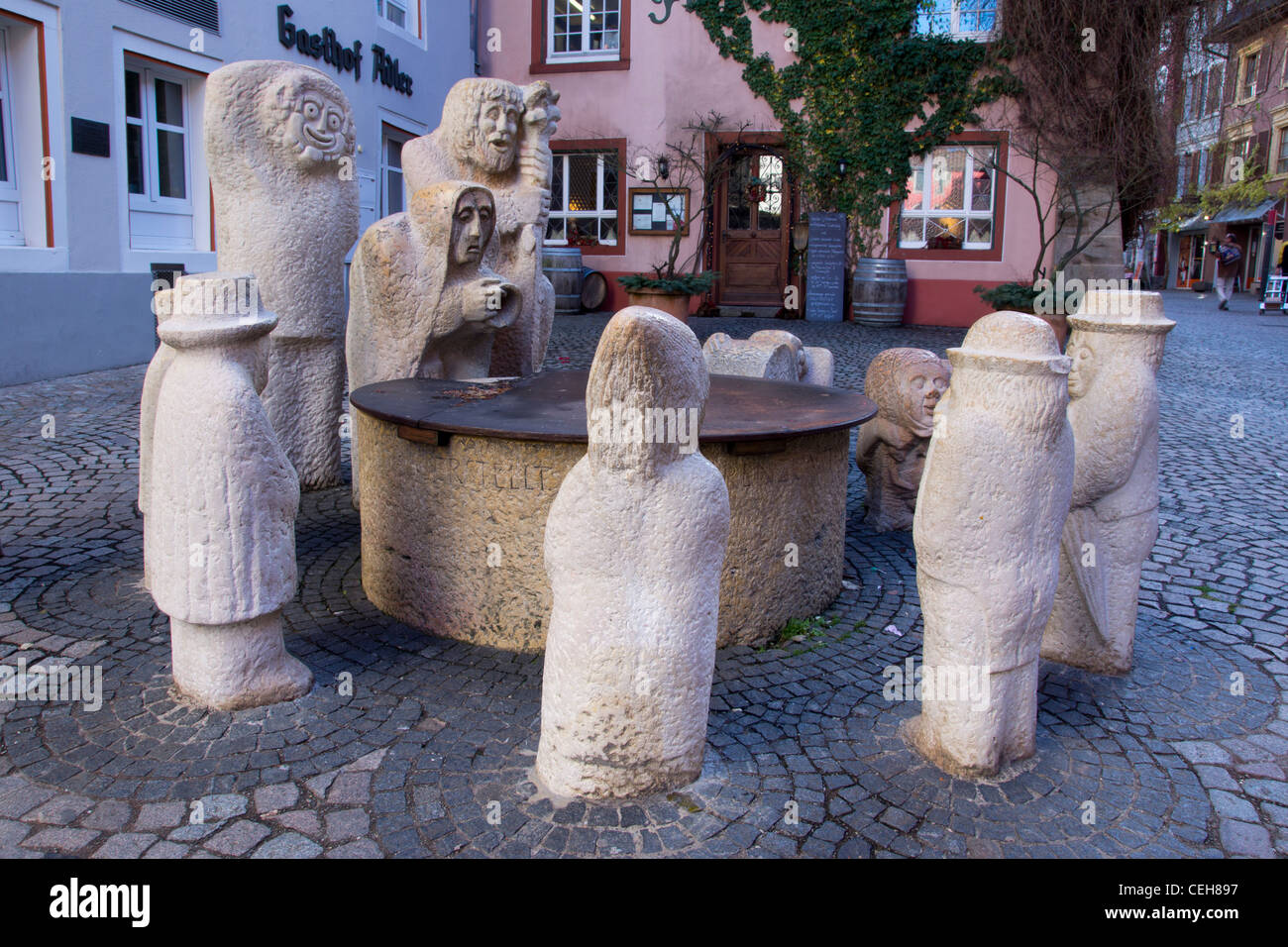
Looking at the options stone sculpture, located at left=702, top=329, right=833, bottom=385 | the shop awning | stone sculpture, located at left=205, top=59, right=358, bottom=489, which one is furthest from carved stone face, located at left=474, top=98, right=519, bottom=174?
the shop awning


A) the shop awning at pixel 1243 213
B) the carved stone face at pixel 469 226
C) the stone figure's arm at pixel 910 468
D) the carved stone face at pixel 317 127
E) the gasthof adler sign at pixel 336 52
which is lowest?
the stone figure's arm at pixel 910 468

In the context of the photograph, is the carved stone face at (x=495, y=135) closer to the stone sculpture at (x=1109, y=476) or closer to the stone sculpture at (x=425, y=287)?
the stone sculpture at (x=425, y=287)

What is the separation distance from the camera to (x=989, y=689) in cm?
287

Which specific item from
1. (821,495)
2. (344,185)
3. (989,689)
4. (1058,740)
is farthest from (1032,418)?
(344,185)

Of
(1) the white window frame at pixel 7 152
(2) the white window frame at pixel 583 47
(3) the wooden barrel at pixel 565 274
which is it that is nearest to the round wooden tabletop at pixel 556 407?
(1) the white window frame at pixel 7 152

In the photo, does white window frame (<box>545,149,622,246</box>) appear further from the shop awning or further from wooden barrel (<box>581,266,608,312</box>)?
the shop awning

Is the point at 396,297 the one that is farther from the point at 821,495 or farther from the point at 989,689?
the point at 989,689

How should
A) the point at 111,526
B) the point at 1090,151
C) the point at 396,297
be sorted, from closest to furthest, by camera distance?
1. the point at 396,297
2. the point at 111,526
3. the point at 1090,151

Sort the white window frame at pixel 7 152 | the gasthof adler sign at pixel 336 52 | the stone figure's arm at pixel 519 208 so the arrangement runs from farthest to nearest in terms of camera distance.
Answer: the gasthof adler sign at pixel 336 52 < the white window frame at pixel 7 152 < the stone figure's arm at pixel 519 208

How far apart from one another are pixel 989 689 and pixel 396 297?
3201mm

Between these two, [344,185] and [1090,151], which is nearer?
[344,185]

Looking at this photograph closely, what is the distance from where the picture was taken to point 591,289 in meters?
16.4

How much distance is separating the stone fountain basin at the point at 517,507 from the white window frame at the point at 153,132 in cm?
707

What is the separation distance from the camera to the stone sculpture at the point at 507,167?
5.46 meters
